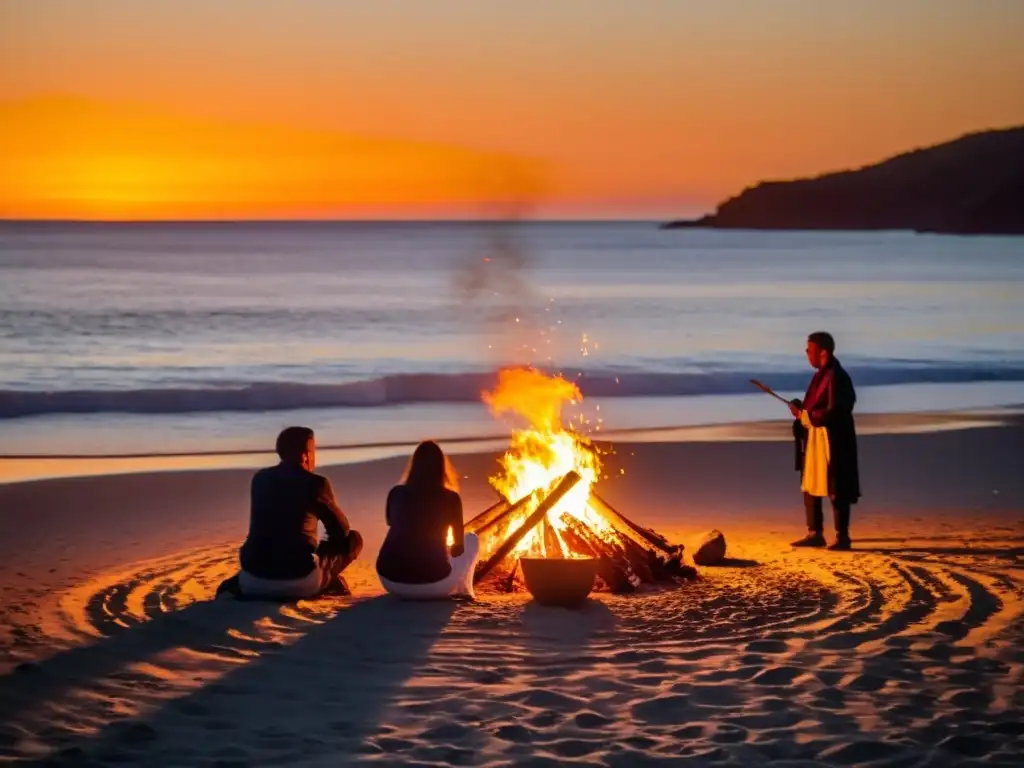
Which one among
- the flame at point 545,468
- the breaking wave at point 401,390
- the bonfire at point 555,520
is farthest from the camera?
the breaking wave at point 401,390

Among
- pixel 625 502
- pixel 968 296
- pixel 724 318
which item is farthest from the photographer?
pixel 968 296

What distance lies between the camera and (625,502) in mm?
13953

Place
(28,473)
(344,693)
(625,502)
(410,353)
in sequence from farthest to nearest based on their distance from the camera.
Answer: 1. (410,353)
2. (28,473)
3. (625,502)
4. (344,693)

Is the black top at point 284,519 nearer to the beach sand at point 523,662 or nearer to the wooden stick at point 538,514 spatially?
the beach sand at point 523,662

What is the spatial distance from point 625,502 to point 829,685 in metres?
7.02

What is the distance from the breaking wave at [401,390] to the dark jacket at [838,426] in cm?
1534

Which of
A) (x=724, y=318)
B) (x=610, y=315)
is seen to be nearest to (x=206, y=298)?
(x=610, y=315)

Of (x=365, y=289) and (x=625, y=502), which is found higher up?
(x=365, y=289)

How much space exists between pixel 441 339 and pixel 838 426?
31464 millimetres

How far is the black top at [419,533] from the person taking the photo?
8.71m

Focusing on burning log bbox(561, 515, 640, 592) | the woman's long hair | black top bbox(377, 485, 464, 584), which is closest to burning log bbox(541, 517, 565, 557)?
burning log bbox(561, 515, 640, 592)

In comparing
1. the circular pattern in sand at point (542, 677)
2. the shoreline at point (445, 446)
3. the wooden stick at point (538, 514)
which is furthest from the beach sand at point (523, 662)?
the shoreline at point (445, 446)

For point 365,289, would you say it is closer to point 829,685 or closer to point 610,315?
point 610,315

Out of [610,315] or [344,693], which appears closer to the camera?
[344,693]
